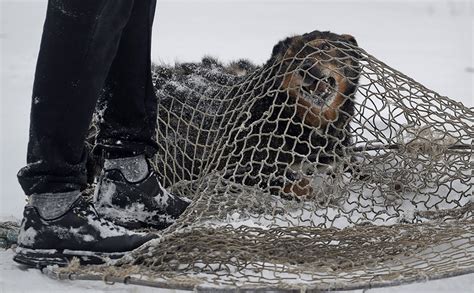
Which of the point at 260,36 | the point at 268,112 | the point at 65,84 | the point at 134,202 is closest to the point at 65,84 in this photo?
the point at 65,84

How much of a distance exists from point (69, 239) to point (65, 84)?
49 centimetres

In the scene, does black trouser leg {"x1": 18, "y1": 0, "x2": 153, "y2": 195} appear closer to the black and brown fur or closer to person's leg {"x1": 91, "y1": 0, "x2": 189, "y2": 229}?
person's leg {"x1": 91, "y1": 0, "x2": 189, "y2": 229}

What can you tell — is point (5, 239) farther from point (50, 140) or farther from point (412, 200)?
point (412, 200)

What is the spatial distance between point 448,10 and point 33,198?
9671 millimetres

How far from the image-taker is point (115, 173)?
2861 millimetres

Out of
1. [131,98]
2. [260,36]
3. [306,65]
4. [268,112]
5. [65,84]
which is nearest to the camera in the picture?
[65,84]

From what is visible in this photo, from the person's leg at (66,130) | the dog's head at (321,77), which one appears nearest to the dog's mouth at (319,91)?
the dog's head at (321,77)

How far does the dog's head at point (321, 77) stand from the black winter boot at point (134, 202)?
3.13 ft

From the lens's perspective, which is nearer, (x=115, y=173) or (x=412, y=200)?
(x=115, y=173)

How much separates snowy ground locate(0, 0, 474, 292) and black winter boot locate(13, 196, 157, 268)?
3.51 ft

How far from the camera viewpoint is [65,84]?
240cm

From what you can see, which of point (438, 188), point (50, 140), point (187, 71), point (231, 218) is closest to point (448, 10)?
point (187, 71)

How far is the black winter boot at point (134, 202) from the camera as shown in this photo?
9.37ft

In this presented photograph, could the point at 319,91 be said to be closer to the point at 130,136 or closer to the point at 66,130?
the point at 130,136
